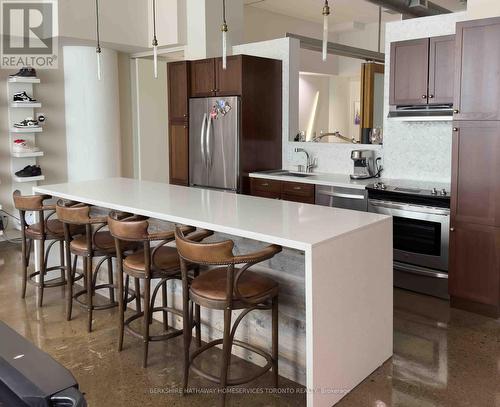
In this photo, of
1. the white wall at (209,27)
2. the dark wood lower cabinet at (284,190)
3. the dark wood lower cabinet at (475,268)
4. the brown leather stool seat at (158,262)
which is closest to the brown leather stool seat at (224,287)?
the brown leather stool seat at (158,262)

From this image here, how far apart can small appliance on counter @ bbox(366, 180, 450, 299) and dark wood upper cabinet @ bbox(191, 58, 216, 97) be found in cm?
250

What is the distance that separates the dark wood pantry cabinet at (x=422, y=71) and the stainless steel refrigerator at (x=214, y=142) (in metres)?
1.84

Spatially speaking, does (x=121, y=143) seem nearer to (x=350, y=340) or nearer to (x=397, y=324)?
(x=397, y=324)

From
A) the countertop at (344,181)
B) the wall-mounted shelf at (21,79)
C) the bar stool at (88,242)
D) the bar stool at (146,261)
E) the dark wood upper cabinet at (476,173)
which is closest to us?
the bar stool at (146,261)

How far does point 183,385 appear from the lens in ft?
9.78

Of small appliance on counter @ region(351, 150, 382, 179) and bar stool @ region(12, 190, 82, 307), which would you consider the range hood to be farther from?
bar stool @ region(12, 190, 82, 307)

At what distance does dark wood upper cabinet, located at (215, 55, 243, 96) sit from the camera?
5.92 metres

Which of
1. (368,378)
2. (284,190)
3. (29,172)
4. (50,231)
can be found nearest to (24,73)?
(29,172)

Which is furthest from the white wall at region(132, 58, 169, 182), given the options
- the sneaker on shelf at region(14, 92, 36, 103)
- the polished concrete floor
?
the polished concrete floor

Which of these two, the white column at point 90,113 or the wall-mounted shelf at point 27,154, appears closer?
the wall-mounted shelf at point 27,154

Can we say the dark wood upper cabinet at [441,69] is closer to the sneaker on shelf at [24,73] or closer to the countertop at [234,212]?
the countertop at [234,212]

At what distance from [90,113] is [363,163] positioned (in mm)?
3941

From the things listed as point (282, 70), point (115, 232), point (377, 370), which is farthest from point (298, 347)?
point (282, 70)

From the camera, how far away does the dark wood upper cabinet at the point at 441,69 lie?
4.53 metres
